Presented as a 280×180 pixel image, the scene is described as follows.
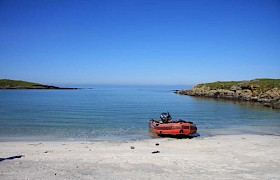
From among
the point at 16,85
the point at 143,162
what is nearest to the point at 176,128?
the point at 143,162

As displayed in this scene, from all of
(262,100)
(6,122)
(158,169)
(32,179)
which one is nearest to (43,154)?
(32,179)

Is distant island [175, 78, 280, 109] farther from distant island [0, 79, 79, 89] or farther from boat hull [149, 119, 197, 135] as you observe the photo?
distant island [0, 79, 79, 89]

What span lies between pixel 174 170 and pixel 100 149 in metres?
6.93

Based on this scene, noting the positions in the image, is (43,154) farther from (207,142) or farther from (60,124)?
(60,124)

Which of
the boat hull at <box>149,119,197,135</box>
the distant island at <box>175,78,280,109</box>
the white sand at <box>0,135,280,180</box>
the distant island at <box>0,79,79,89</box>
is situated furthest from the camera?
the distant island at <box>0,79,79,89</box>

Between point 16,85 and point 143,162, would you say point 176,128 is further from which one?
point 16,85

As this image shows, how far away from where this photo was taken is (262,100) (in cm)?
6988

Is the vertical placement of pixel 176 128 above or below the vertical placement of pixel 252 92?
below

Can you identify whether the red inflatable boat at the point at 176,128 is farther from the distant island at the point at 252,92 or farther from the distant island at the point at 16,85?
the distant island at the point at 16,85

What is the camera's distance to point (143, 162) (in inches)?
567

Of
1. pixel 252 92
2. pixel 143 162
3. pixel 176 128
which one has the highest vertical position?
pixel 252 92

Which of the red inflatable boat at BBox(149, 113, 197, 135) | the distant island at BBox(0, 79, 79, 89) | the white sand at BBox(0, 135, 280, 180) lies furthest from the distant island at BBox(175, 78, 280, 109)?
the distant island at BBox(0, 79, 79, 89)

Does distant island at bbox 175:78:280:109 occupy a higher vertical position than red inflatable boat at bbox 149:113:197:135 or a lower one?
higher

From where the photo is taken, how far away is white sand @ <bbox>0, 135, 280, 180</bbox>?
39.5ft
